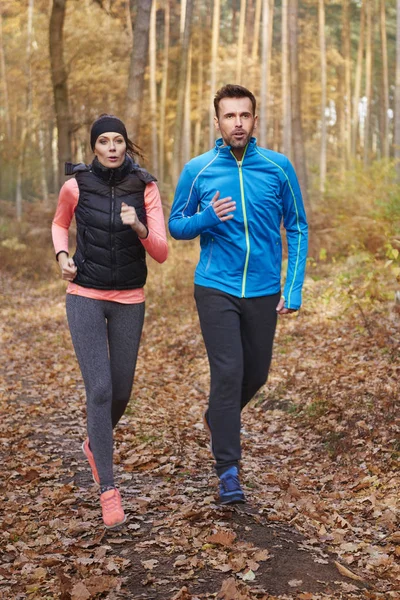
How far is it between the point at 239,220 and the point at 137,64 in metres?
11.8

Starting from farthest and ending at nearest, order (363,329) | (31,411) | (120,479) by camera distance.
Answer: (363,329) < (31,411) < (120,479)

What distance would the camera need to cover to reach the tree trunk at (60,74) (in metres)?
18.6

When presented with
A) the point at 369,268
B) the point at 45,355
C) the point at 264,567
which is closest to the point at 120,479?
the point at 264,567

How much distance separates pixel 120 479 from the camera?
19.6 ft

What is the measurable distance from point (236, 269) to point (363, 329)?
5291 mm

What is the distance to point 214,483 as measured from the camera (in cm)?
567

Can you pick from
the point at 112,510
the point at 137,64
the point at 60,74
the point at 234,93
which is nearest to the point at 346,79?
the point at 60,74

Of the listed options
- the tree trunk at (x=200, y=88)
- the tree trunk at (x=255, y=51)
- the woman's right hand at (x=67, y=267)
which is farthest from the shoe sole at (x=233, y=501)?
A: the tree trunk at (x=200, y=88)

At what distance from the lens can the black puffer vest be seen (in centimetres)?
468

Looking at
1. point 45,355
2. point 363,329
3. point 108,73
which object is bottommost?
point 45,355

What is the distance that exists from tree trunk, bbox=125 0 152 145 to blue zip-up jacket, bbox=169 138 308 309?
441 inches

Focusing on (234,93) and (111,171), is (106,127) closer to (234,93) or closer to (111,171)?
(111,171)

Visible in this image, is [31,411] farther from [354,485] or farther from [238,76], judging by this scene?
[238,76]

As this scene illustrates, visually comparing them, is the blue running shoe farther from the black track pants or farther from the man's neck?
the man's neck
